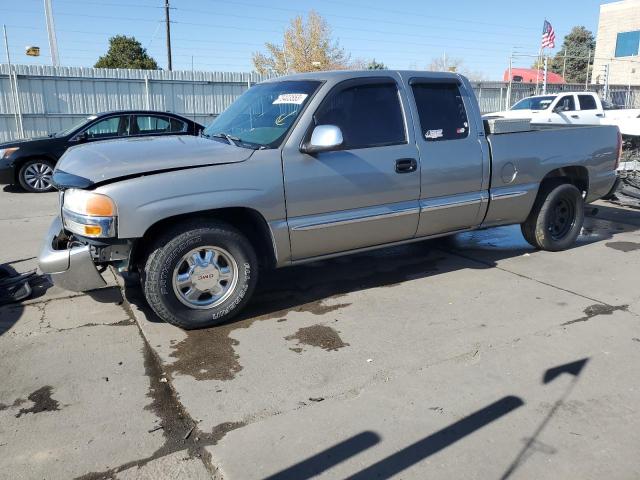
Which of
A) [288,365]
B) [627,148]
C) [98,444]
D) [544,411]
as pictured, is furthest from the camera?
[627,148]

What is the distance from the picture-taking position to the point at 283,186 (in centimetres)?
413

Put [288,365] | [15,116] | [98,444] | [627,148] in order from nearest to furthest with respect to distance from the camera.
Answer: [98,444]
[288,365]
[627,148]
[15,116]

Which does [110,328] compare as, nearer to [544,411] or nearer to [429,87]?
[544,411]

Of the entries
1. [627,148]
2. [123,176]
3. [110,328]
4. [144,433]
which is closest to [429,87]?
[123,176]

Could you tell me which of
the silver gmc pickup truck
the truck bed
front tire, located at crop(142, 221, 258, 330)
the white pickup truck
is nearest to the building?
the white pickup truck

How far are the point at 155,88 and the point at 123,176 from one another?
604 inches

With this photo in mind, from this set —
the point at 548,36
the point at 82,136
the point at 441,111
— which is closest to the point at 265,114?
the point at 441,111

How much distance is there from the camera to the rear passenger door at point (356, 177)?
4.25 m

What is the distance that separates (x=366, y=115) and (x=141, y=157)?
1.85 m

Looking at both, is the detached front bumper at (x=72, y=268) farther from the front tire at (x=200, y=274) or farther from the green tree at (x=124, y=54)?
the green tree at (x=124, y=54)

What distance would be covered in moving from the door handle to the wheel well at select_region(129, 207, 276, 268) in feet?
4.11

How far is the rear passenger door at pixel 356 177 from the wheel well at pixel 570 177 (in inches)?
76.6

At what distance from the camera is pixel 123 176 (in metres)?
3.71

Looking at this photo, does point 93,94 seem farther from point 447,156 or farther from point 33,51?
point 447,156
